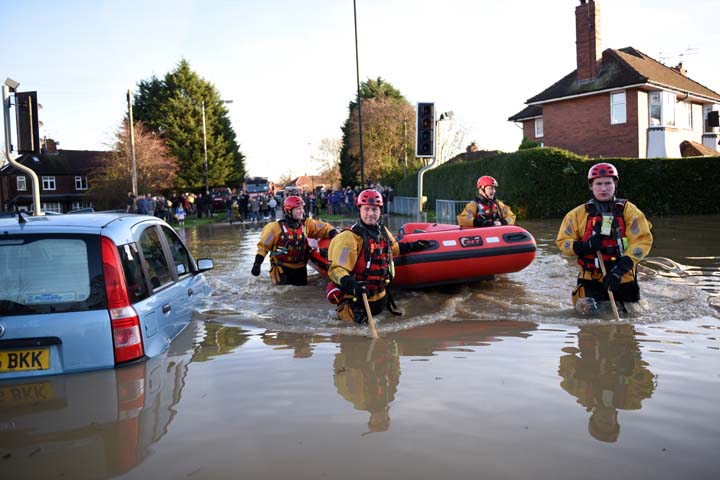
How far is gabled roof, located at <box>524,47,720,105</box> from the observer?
1202 inches

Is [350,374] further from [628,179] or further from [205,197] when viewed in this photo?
[205,197]

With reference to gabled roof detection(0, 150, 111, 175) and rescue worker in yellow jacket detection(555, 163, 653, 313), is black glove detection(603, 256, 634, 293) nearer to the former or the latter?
rescue worker in yellow jacket detection(555, 163, 653, 313)

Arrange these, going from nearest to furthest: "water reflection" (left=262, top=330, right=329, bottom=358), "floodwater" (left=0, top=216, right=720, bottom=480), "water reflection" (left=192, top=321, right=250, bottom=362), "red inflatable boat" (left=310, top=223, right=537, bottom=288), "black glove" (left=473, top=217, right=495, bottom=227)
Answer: "floodwater" (left=0, top=216, right=720, bottom=480) < "water reflection" (left=192, top=321, right=250, bottom=362) < "water reflection" (left=262, top=330, right=329, bottom=358) < "red inflatable boat" (left=310, top=223, right=537, bottom=288) < "black glove" (left=473, top=217, right=495, bottom=227)

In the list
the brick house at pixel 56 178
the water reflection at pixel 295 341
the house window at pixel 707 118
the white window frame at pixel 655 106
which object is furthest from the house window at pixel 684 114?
the brick house at pixel 56 178

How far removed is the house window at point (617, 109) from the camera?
30859 mm

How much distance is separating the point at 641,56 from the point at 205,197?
2556 cm

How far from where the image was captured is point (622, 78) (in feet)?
100.0

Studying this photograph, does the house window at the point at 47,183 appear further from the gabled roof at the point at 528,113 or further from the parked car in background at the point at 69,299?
the parked car in background at the point at 69,299

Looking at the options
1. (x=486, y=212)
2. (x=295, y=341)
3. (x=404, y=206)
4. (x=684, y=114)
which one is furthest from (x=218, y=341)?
(x=684, y=114)

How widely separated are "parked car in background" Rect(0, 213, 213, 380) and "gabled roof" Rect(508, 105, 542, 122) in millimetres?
37536

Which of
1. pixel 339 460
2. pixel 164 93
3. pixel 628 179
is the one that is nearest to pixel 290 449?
pixel 339 460

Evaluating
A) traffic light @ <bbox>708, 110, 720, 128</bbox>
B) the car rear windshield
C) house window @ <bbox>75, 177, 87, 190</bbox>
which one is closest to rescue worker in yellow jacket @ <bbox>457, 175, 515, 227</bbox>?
the car rear windshield

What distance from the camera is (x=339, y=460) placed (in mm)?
3133

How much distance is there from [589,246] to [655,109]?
94.5 ft
